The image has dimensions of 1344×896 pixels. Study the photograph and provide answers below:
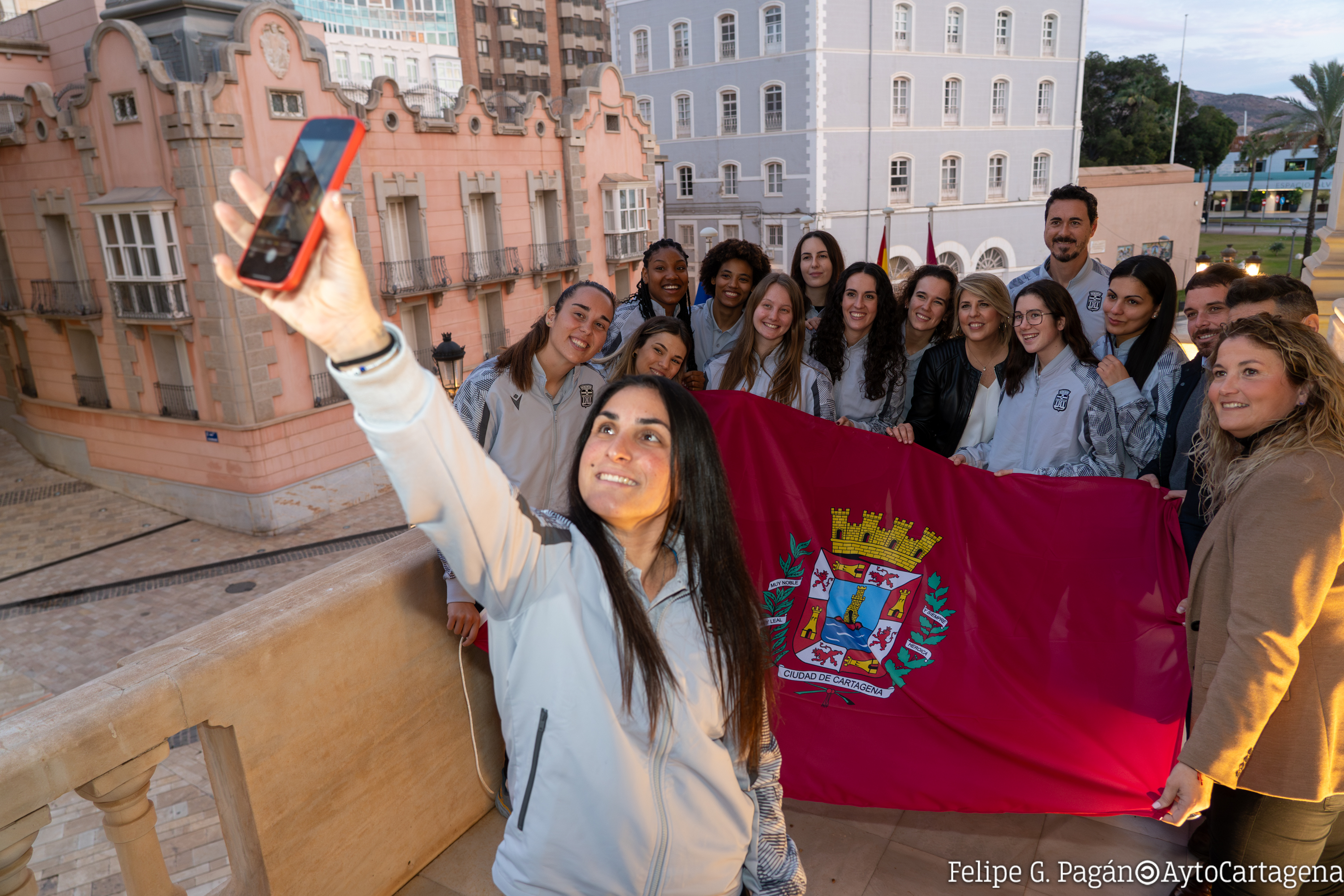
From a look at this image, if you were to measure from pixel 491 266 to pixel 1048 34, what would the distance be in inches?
1186

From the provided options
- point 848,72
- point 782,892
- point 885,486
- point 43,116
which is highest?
point 848,72

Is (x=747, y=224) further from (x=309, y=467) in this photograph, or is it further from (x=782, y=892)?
(x=782, y=892)

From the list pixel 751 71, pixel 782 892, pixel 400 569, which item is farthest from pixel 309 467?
pixel 751 71

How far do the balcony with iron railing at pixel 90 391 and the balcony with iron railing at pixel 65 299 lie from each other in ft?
5.36

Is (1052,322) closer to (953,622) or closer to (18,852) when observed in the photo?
(953,622)

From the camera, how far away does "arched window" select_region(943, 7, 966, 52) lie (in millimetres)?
35938

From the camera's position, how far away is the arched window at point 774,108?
34750 mm

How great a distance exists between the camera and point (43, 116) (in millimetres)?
18828

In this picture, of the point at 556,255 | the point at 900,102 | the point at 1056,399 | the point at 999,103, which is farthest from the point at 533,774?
the point at 999,103

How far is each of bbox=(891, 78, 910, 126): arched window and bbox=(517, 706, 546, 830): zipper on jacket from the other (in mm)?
37799

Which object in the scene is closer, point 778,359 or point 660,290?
point 778,359

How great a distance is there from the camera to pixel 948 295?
5066 mm

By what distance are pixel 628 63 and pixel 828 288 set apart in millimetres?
37355

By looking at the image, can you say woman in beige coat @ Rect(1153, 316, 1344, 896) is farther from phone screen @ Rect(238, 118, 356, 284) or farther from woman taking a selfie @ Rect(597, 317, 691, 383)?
phone screen @ Rect(238, 118, 356, 284)
